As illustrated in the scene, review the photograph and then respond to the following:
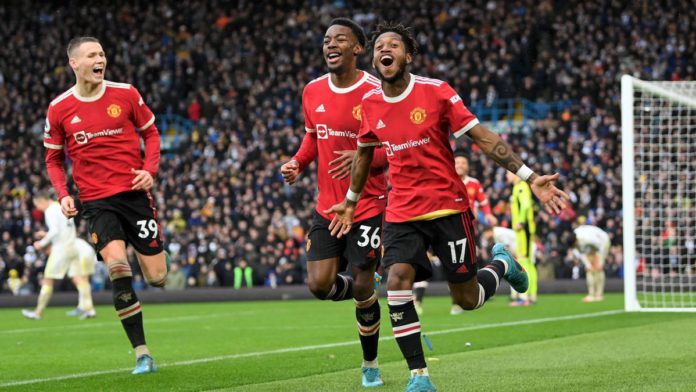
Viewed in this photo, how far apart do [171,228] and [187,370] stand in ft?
73.6

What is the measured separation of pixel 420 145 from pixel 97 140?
333cm

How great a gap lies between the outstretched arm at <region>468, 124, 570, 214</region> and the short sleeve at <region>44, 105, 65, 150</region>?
3.99 metres

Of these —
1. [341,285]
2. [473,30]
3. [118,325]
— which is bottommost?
[118,325]

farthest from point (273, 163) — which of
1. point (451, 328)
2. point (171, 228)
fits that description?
point (451, 328)

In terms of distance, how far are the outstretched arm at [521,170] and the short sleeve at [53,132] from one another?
3994mm

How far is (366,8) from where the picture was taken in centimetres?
4050

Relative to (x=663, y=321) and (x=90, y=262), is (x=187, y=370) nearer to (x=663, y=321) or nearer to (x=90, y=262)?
Result: (x=663, y=321)

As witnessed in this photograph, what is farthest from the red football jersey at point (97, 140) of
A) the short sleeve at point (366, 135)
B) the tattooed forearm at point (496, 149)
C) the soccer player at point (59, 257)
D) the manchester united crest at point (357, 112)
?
the soccer player at point (59, 257)

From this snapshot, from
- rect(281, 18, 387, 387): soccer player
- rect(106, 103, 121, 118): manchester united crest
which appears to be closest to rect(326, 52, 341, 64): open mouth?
rect(281, 18, 387, 387): soccer player

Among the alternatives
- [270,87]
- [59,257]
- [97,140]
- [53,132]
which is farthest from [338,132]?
[270,87]

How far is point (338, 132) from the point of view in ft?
28.3

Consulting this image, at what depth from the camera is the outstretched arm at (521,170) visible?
675 cm

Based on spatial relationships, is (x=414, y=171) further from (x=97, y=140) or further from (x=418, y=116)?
(x=97, y=140)

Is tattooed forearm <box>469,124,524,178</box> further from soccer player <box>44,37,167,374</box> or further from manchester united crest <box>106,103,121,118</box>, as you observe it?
manchester united crest <box>106,103,121,118</box>
